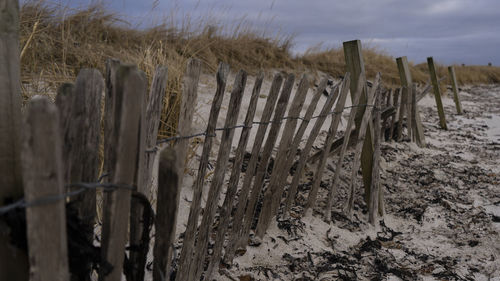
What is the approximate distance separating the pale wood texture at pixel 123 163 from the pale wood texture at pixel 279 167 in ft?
4.83

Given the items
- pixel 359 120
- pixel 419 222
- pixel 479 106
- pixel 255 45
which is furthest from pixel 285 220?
pixel 479 106

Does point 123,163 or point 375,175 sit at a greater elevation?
point 123,163

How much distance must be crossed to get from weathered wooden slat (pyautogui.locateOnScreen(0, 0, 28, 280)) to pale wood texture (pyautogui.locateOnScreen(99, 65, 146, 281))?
24 centimetres

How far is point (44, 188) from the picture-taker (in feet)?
2.87

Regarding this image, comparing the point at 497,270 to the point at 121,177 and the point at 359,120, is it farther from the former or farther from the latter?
the point at 121,177

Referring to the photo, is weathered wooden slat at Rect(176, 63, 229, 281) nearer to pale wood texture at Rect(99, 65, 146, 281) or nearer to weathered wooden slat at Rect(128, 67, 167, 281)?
weathered wooden slat at Rect(128, 67, 167, 281)

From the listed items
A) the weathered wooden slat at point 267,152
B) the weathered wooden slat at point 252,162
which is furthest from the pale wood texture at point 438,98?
the weathered wooden slat at point 252,162

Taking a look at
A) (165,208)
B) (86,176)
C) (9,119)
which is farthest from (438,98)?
(9,119)

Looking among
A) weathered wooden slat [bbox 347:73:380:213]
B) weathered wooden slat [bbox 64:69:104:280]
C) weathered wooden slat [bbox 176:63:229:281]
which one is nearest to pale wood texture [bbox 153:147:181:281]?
weathered wooden slat [bbox 64:69:104:280]

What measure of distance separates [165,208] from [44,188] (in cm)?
38

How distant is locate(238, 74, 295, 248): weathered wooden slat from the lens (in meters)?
2.26

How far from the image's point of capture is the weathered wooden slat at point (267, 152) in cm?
226

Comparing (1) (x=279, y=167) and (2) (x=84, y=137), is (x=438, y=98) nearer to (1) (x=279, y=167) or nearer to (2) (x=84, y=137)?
(1) (x=279, y=167)

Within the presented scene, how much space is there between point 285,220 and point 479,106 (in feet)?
33.0
